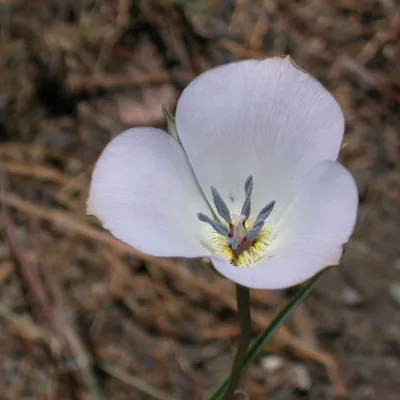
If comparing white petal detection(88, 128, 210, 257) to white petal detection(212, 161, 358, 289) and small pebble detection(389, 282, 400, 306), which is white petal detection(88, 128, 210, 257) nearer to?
white petal detection(212, 161, 358, 289)

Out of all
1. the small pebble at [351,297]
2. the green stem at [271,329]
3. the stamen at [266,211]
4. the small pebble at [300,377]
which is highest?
the stamen at [266,211]

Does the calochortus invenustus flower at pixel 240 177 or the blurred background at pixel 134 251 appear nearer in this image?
the calochortus invenustus flower at pixel 240 177

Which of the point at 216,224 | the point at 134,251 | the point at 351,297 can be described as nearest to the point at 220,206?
the point at 216,224

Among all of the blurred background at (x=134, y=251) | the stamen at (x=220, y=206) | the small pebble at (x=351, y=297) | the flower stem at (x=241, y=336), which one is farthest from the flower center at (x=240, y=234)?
the small pebble at (x=351, y=297)

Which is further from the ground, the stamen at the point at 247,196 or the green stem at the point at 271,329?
the stamen at the point at 247,196

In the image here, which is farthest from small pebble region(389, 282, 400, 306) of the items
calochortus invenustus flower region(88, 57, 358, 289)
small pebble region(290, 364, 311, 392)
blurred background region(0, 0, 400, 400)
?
calochortus invenustus flower region(88, 57, 358, 289)

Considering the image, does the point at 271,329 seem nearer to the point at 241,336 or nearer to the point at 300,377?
the point at 241,336

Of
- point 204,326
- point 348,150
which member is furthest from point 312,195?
point 348,150

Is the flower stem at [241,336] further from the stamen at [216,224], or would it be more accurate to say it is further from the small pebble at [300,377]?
the small pebble at [300,377]
